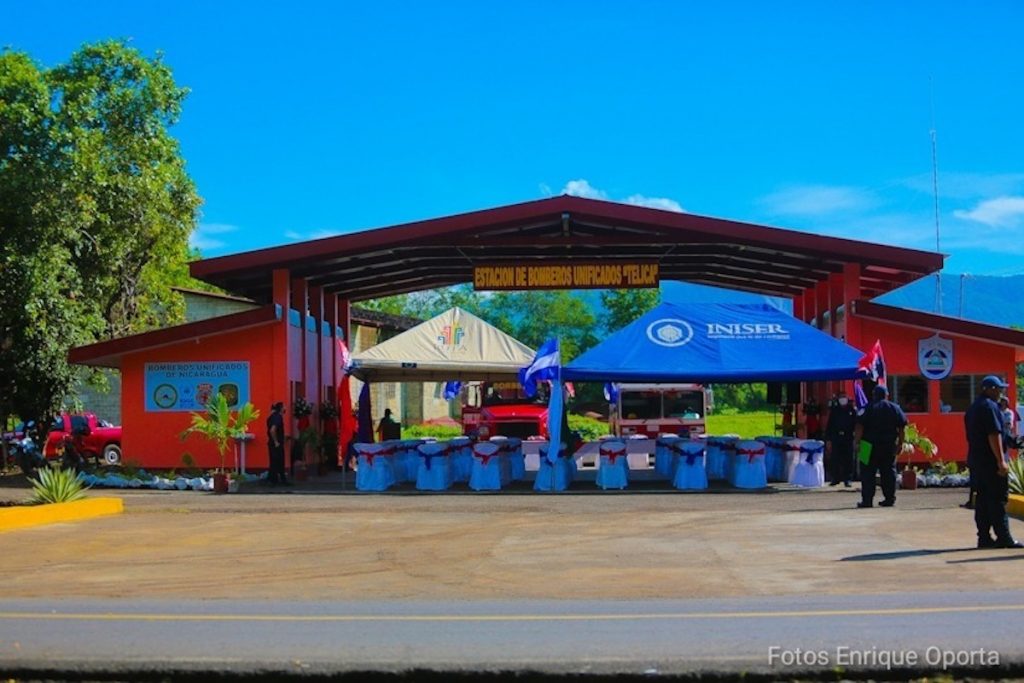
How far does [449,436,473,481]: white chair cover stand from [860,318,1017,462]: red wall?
8611mm

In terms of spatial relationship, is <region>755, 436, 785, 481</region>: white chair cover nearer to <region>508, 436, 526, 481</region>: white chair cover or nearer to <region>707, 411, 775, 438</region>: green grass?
<region>508, 436, 526, 481</region>: white chair cover

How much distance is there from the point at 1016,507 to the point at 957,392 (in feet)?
32.6

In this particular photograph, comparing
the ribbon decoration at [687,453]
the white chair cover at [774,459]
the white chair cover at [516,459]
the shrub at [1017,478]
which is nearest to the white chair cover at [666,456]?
the ribbon decoration at [687,453]

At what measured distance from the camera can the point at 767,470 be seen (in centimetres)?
2534

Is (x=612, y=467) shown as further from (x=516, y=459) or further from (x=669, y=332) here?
(x=516, y=459)

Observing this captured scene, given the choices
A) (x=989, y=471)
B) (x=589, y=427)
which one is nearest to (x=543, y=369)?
(x=989, y=471)

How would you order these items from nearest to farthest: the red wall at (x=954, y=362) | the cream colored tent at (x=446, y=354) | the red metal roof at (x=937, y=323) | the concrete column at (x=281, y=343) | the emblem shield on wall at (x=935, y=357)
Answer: the red metal roof at (x=937, y=323), the red wall at (x=954, y=362), the emblem shield on wall at (x=935, y=357), the concrete column at (x=281, y=343), the cream colored tent at (x=446, y=354)

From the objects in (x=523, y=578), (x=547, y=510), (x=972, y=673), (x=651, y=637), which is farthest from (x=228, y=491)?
(x=972, y=673)

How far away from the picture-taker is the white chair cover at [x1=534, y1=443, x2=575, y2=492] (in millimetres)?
23250

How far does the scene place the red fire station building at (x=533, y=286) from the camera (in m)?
25.3

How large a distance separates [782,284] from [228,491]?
1591cm

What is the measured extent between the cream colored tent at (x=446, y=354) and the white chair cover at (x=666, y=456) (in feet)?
13.3

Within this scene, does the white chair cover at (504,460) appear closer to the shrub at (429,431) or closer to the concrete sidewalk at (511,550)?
the concrete sidewalk at (511,550)

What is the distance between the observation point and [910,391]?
26.4m
